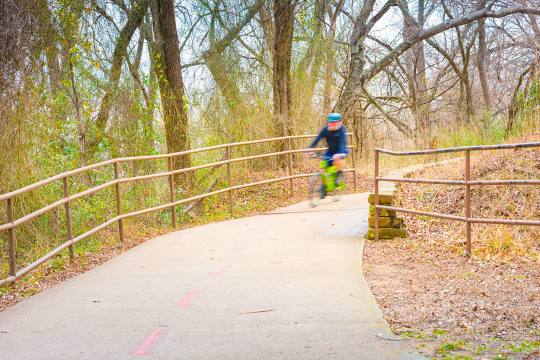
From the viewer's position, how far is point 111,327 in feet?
22.2

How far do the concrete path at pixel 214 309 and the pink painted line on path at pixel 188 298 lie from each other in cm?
1

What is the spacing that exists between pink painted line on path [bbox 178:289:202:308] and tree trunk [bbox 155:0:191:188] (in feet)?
30.1

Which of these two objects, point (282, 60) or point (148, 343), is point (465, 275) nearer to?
point (148, 343)

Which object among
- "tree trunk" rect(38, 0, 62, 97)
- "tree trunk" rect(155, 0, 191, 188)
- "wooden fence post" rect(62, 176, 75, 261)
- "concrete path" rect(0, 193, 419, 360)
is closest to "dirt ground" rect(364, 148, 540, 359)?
"concrete path" rect(0, 193, 419, 360)

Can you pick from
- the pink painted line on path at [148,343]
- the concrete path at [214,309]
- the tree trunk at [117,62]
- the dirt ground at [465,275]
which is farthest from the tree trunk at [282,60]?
the pink painted line on path at [148,343]

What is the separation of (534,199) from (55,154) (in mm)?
7843

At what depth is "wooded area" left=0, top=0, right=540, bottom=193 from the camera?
12.3 meters

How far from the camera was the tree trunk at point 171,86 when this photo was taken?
57.4 ft

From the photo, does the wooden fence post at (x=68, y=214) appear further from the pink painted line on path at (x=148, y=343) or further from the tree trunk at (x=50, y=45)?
the tree trunk at (x=50, y=45)

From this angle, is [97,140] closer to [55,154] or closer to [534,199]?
[55,154]

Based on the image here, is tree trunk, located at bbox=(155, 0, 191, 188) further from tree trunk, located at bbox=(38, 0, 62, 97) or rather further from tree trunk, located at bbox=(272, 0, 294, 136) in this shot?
tree trunk, located at bbox=(272, 0, 294, 136)

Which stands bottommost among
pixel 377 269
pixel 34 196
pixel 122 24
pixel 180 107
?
pixel 377 269

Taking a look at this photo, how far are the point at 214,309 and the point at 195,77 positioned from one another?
13.3 meters

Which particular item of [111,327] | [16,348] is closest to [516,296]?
[111,327]
